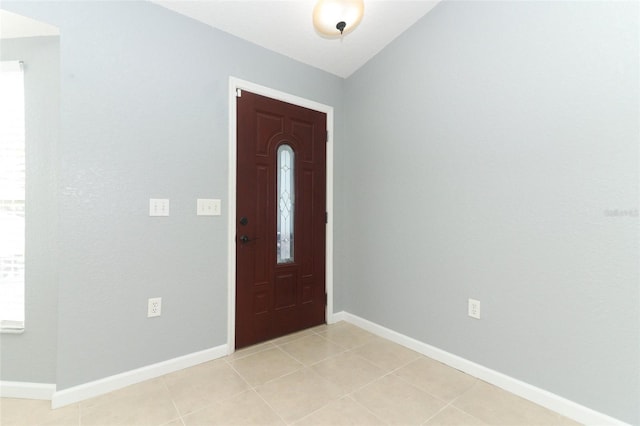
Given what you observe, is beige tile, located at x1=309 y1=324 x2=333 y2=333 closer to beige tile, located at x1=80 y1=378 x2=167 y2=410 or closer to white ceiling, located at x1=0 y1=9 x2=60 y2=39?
beige tile, located at x1=80 y1=378 x2=167 y2=410

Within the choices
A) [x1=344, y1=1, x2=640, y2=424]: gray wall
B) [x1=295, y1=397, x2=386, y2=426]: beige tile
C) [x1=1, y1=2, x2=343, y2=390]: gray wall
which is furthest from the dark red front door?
[x1=295, y1=397, x2=386, y2=426]: beige tile

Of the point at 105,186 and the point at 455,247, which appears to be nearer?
the point at 105,186

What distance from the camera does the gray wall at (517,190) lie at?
1.54 meters

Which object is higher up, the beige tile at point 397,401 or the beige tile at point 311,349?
the beige tile at point 397,401

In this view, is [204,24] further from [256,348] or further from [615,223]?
[615,223]

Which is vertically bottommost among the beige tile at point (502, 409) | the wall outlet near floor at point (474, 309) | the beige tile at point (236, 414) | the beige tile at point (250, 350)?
the beige tile at point (250, 350)

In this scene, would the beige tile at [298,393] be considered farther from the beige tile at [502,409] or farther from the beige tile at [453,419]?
the beige tile at [502,409]

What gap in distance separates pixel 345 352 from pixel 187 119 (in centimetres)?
222

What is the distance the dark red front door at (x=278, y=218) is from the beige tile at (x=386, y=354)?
64cm

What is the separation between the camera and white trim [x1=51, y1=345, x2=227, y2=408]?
5.69 ft

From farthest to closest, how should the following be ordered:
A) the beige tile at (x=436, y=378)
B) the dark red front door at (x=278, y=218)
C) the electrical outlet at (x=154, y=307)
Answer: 1. the dark red front door at (x=278, y=218)
2. the electrical outlet at (x=154, y=307)
3. the beige tile at (x=436, y=378)

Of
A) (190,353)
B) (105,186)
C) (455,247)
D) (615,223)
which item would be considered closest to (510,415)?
(455,247)

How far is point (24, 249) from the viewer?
6.09ft

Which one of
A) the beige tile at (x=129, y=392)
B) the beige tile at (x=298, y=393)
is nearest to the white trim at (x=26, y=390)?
the beige tile at (x=129, y=392)
